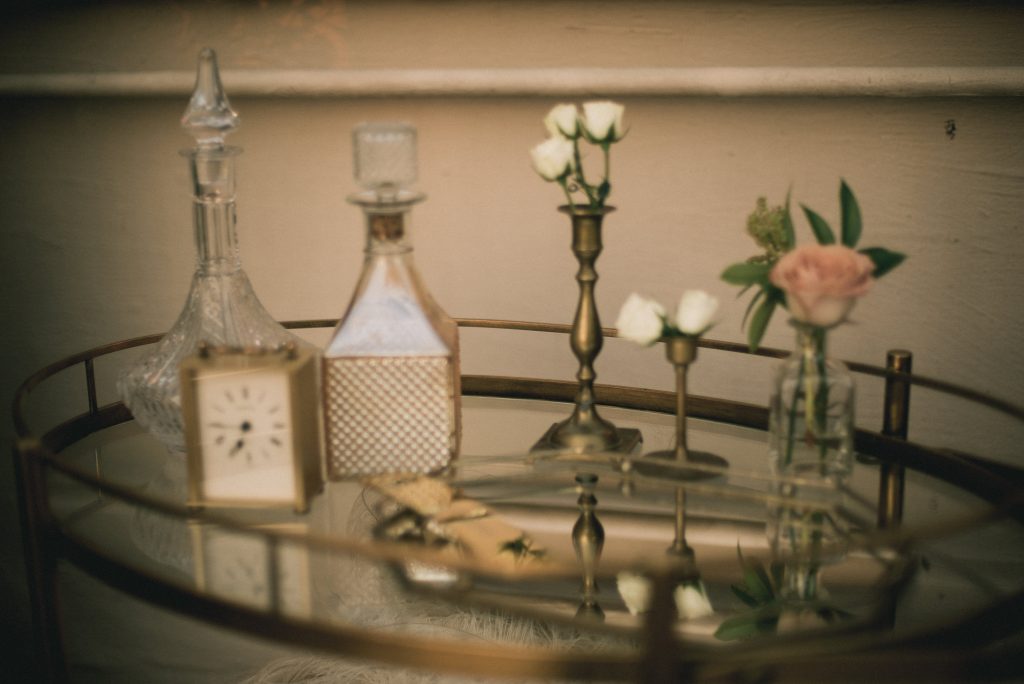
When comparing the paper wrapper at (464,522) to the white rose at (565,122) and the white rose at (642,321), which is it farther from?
the white rose at (565,122)

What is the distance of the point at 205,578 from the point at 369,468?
0.43ft

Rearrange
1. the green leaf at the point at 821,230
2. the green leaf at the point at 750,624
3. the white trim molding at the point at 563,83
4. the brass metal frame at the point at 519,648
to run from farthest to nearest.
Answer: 1. the white trim molding at the point at 563,83
2. the green leaf at the point at 821,230
3. the green leaf at the point at 750,624
4. the brass metal frame at the point at 519,648

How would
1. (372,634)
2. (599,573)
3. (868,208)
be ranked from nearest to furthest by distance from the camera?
1. (372,634)
2. (599,573)
3. (868,208)

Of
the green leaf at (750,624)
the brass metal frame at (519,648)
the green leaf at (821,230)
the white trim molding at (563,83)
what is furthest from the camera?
the white trim molding at (563,83)

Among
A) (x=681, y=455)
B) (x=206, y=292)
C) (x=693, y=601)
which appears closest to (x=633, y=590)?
(x=693, y=601)

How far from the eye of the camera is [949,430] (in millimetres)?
989

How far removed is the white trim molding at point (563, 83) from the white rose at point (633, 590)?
548 millimetres

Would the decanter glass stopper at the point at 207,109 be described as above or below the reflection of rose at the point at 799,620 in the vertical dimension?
above

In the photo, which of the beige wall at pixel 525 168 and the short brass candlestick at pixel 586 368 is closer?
the short brass candlestick at pixel 586 368

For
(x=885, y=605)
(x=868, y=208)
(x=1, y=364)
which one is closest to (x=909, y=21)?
(x=868, y=208)

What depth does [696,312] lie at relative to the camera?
2.02 ft

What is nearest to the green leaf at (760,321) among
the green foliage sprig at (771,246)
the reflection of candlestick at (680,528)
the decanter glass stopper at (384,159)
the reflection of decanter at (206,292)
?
the green foliage sprig at (771,246)

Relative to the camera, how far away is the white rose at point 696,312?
0.61 meters

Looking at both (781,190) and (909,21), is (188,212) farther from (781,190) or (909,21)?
(909,21)
